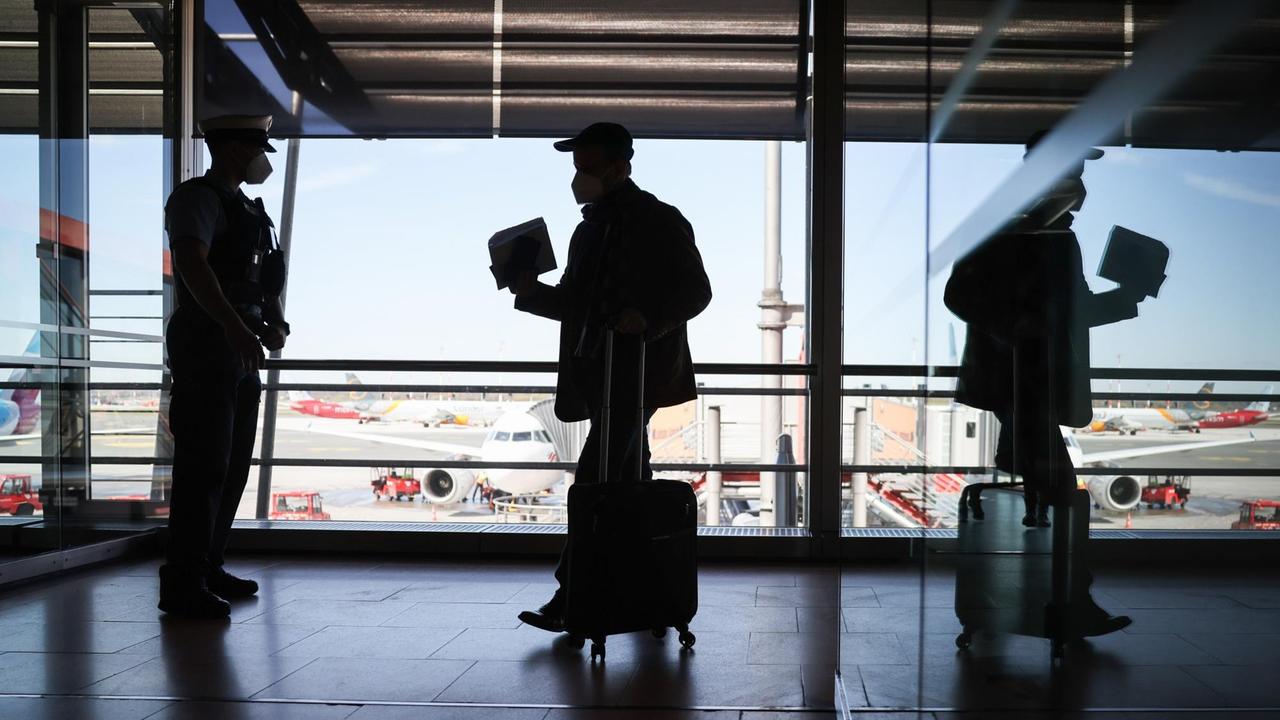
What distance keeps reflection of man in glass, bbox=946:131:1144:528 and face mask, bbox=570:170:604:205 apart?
171 cm

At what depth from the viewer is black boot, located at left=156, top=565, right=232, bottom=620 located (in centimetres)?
259

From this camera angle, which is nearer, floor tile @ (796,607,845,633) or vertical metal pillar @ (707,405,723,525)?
floor tile @ (796,607,845,633)

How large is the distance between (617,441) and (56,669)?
127 cm

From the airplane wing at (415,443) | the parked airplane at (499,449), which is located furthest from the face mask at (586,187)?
the airplane wing at (415,443)

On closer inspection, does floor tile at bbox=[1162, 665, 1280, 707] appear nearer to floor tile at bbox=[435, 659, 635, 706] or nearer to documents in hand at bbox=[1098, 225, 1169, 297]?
documents in hand at bbox=[1098, 225, 1169, 297]

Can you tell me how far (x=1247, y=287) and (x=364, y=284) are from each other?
75.3 feet

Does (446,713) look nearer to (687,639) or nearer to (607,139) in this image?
(687,639)

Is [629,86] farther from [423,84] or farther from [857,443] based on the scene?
[857,443]

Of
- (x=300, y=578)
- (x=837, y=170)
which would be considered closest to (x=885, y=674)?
(x=300, y=578)

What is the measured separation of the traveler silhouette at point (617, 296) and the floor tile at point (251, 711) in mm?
652

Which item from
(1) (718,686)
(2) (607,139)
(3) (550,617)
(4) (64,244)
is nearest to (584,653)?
(3) (550,617)

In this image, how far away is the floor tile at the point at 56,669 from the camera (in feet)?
6.42

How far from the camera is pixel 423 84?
4156mm

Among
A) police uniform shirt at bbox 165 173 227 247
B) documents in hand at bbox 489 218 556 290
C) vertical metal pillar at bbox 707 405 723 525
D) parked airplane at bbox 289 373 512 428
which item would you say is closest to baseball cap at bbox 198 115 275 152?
police uniform shirt at bbox 165 173 227 247
